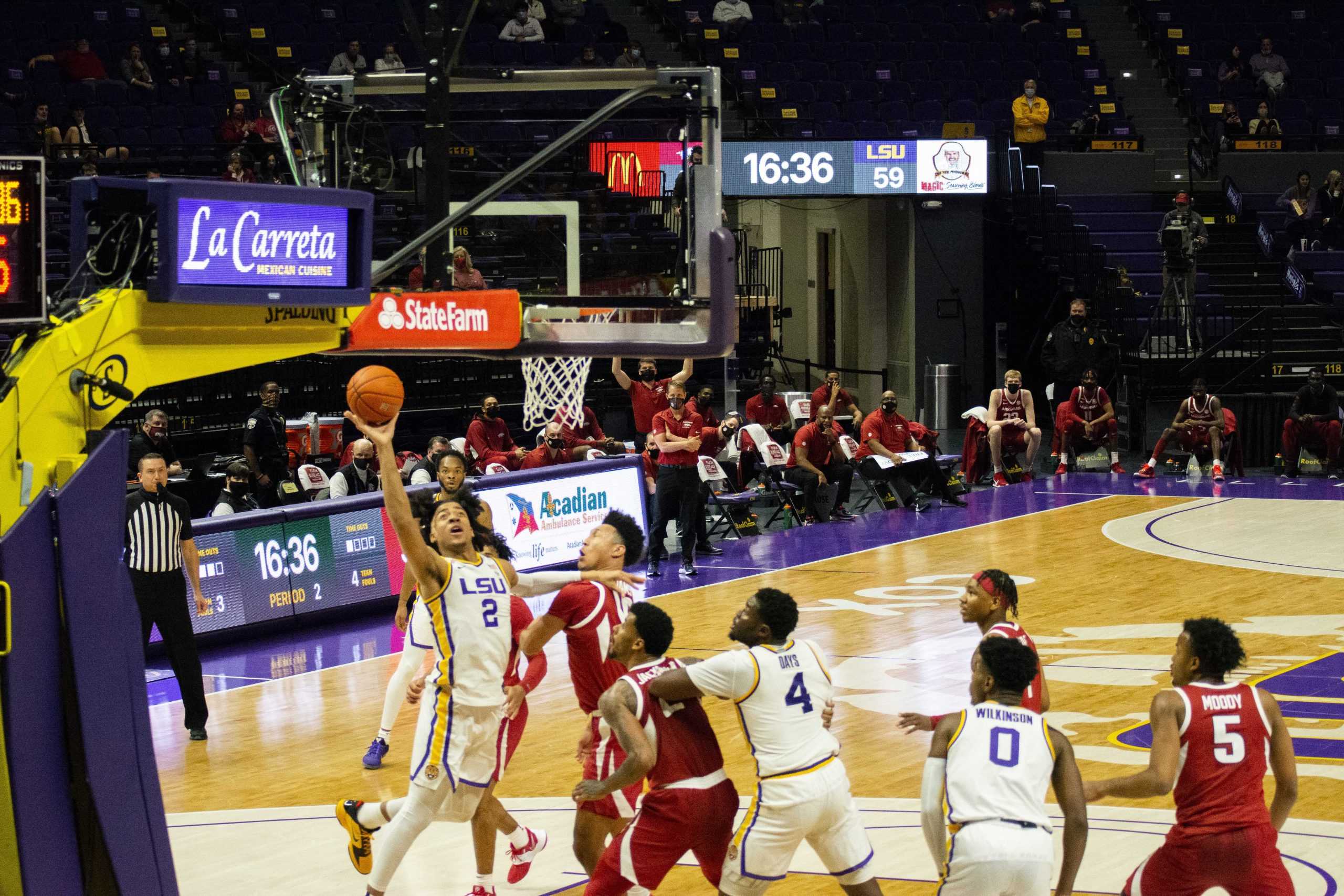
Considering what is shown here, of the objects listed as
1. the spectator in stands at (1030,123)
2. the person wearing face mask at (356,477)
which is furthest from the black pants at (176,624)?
the spectator in stands at (1030,123)

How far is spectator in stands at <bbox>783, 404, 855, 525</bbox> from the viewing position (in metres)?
18.6

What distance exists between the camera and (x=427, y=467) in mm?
15391

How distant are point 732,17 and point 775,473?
35.5 ft

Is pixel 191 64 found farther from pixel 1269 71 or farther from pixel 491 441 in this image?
pixel 1269 71

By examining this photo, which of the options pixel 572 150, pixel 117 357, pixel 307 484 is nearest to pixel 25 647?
pixel 117 357

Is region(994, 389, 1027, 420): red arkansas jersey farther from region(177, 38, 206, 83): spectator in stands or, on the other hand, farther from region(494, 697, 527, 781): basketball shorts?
region(494, 697, 527, 781): basketball shorts

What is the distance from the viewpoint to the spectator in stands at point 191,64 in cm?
2248

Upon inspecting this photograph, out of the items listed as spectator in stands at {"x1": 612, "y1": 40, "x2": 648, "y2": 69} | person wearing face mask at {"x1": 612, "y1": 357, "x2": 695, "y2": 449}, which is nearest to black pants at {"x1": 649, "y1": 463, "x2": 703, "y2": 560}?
person wearing face mask at {"x1": 612, "y1": 357, "x2": 695, "y2": 449}

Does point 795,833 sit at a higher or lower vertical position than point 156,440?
lower

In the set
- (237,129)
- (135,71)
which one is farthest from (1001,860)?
(135,71)

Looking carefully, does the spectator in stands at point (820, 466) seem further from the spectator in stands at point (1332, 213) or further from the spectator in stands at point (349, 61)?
the spectator in stands at point (1332, 213)

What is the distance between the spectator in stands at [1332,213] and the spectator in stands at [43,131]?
1821 cm

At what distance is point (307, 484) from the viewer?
1555 centimetres

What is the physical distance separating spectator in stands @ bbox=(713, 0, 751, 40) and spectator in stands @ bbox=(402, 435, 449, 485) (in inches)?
526
